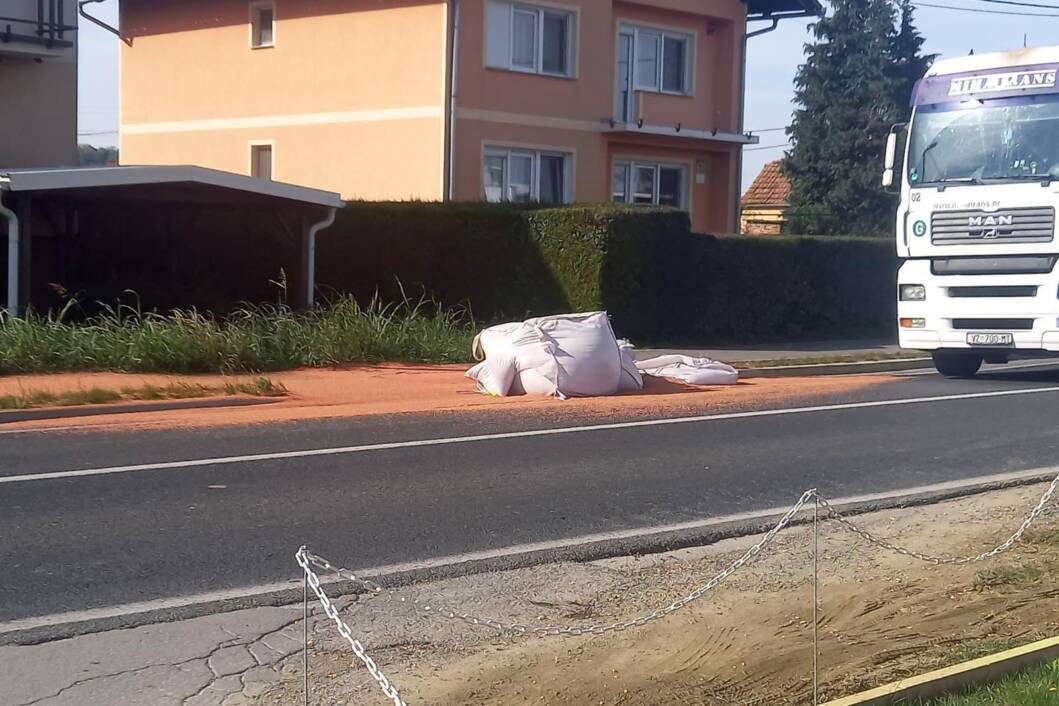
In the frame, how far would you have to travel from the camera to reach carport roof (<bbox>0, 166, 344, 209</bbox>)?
55.7 feet

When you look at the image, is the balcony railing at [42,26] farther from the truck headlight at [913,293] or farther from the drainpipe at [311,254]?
the truck headlight at [913,293]

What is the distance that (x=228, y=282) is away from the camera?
22531 mm

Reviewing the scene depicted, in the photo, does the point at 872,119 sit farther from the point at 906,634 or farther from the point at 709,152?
the point at 906,634

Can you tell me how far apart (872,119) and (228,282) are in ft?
91.3

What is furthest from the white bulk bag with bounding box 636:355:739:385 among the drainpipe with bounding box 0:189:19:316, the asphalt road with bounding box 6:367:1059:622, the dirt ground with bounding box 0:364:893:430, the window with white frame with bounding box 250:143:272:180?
the window with white frame with bounding box 250:143:272:180

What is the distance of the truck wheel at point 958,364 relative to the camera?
62.1 ft

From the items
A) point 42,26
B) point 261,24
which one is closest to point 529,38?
point 261,24

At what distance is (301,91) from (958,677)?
24.8m

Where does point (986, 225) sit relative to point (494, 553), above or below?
above

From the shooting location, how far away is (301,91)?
28312mm

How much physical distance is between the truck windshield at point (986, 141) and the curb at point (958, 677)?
11.7m

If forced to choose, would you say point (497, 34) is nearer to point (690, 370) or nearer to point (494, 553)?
point (690, 370)

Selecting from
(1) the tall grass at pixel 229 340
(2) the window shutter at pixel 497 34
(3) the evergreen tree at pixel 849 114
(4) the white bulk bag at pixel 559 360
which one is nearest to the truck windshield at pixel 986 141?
(4) the white bulk bag at pixel 559 360

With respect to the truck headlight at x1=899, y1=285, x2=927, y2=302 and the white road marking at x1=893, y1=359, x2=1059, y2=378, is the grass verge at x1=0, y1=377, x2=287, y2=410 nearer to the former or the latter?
the truck headlight at x1=899, y1=285, x2=927, y2=302
